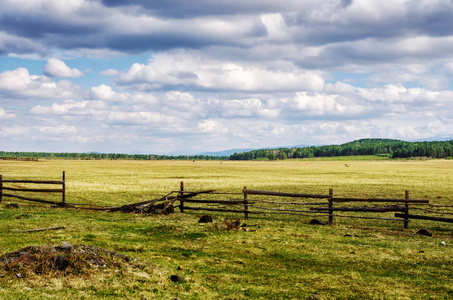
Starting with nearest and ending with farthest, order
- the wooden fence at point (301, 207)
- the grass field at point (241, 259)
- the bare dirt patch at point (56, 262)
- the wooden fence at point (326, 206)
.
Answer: the grass field at point (241, 259)
the bare dirt patch at point (56, 262)
the wooden fence at point (326, 206)
the wooden fence at point (301, 207)

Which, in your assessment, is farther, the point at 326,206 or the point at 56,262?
the point at 326,206

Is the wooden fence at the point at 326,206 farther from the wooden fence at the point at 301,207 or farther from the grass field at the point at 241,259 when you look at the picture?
the grass field at the point at 241,259

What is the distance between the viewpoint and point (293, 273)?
33.6 feet

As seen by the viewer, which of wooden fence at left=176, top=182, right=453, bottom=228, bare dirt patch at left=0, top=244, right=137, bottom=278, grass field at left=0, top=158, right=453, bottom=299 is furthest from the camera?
wooden fence at left=176, top=182, right=453, bottom=228

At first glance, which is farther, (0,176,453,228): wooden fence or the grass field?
(0,176,453,228): wooden fence

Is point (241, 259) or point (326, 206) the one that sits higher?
point (326, 206)

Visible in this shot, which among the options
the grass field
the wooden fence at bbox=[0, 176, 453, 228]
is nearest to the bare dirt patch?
the grass field

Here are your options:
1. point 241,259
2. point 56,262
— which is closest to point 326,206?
point 241,259

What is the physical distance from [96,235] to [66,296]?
243 inches

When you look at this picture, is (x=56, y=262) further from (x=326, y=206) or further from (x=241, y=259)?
(x=326, y=206)

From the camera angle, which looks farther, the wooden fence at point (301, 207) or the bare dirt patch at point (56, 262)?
the wooden fence at point (301, 207)

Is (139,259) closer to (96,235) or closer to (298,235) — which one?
(96,235)

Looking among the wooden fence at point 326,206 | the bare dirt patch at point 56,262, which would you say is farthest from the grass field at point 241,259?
the wooden fence at point 326,206

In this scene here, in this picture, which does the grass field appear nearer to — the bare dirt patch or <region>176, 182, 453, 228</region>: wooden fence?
the bare dirt patch
